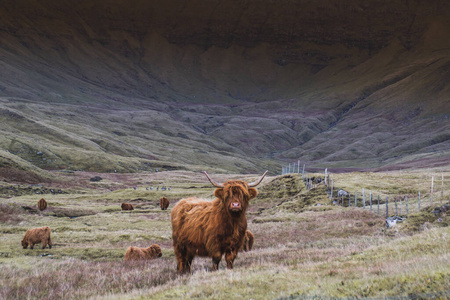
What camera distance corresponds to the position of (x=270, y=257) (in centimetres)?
1194

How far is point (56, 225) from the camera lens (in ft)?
97.0

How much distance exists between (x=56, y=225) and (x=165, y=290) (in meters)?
25.9

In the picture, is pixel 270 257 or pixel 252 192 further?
pixel 270 257

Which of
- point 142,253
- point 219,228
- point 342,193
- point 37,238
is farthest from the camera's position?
point 342,193

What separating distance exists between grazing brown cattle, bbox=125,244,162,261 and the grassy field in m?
0.61

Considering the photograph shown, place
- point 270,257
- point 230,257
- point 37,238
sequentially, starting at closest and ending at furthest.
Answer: point 230,257 → point 270,257 → point 37,238

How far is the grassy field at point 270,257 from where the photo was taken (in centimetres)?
635

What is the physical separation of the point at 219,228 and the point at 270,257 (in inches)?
114

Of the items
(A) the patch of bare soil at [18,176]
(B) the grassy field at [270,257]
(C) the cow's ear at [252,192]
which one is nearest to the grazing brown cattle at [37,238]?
(B) the grassy field at [270,257]

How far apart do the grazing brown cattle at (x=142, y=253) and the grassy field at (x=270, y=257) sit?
2.01 ft

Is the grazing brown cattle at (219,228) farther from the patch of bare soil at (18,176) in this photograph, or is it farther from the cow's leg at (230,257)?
the patch of bare soil at (18,176)

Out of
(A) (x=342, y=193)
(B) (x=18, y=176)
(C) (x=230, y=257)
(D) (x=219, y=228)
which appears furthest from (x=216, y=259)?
(B) (x=18, y=176)

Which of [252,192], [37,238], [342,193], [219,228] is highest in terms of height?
[342,193]

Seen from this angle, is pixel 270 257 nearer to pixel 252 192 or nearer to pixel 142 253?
pixel 252 192
